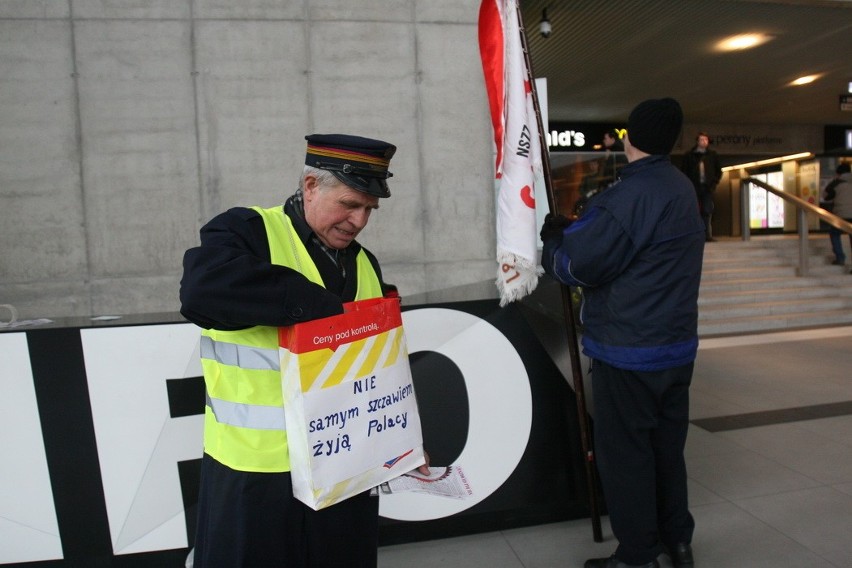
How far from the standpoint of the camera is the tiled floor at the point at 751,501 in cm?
258

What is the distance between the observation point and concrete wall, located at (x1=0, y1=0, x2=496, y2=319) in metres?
4.23

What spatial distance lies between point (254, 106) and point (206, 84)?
36 cm

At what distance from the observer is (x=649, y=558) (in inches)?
91.4

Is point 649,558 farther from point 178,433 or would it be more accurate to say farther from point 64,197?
point 64,197

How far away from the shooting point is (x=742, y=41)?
9031 millimetres

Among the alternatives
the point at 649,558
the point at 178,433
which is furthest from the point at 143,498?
the point at 649,558

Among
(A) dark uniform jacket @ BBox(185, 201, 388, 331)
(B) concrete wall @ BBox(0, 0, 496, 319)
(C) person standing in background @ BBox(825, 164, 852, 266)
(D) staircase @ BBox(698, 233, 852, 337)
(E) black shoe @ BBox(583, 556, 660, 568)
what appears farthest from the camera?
(C) person standing in background @ BBox(825, 164, 852, 266)

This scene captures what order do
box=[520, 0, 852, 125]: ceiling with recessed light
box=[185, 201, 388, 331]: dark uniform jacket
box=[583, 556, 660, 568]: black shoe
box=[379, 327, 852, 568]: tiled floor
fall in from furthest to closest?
box=[520, 0, 852, 125]: ceiling with recessed light < box=[379, 327, 852, 568]: tiled floor < box=[583, 556, 660, 568]: black shoe < box=[185, 201, 388, 331]: dark uniform jacket

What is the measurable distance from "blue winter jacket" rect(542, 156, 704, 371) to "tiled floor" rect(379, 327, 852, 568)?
0.95 meters

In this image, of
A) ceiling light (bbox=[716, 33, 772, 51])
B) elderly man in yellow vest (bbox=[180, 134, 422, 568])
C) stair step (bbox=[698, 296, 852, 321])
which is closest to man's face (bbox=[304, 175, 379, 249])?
elderly man in yellow vest (bbox=[180, 134, 422, 568])

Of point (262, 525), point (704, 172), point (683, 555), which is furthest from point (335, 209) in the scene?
point (704, 172)

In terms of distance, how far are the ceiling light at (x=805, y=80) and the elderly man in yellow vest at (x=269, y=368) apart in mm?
12775

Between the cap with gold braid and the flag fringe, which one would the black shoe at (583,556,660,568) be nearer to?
the flag fringe

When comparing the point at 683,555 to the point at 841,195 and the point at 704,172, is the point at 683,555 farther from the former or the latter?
the point at 841,195
